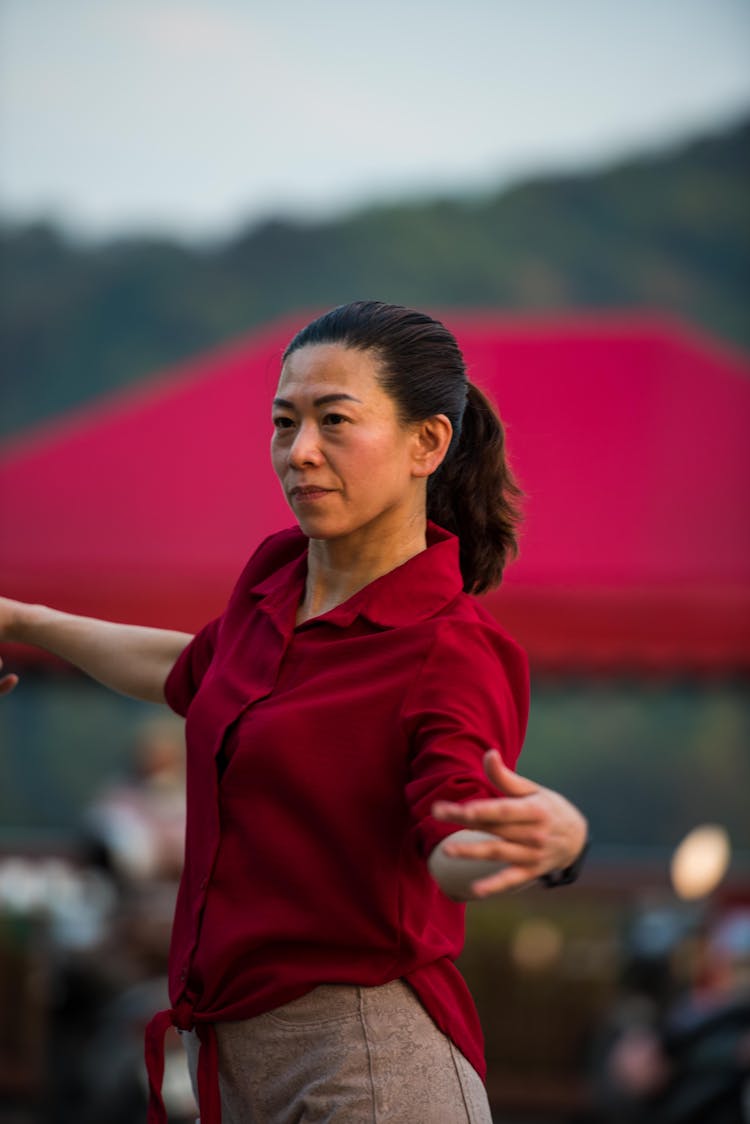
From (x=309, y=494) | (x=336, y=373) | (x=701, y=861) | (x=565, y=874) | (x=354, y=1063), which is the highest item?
(x=336, y=373)

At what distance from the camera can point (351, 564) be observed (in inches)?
76.0

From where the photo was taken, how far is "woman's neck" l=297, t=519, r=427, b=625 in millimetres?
1919

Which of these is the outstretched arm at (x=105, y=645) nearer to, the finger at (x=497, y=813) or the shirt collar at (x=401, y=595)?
the shirt collar at (x=401, y=595)

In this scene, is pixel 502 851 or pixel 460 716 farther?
pixel 460 716

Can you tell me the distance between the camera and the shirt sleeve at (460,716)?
1.60 metres

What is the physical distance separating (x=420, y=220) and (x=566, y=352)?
22064 millimetres

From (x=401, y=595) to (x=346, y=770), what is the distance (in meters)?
0.21

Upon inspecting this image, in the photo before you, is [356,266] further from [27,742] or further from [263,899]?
[263,899]

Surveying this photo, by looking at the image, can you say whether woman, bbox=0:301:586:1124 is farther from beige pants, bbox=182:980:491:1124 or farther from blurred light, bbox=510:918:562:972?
blurred light, bbox=510:918:562:972

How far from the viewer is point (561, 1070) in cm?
581

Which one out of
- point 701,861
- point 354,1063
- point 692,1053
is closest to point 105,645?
point 354,1063

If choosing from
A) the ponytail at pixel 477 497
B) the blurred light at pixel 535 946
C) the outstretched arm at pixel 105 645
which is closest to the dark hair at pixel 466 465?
the ponytail at pixel 477 497

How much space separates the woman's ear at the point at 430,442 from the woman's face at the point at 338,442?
1cm

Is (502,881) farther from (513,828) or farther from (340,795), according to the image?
(340,795)
